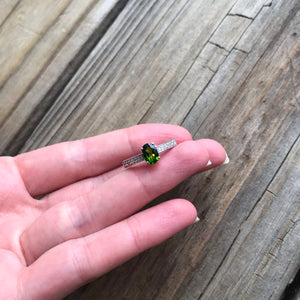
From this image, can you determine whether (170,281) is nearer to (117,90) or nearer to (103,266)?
(103,266)

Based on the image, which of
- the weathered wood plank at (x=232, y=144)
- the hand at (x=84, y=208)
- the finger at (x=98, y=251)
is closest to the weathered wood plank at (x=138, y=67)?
the weathered wood plank at (x=232, y=144)

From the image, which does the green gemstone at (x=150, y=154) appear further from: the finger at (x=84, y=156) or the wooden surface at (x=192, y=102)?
the wooden surface at (x=192, y=102)

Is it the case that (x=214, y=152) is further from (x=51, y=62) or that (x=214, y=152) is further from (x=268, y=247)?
(x=51, y=62)

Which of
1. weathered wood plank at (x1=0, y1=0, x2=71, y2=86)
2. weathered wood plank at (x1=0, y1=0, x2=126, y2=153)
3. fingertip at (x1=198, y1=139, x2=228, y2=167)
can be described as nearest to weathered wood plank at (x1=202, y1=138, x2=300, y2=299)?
fingertip at (x1=198, y1=139, x2=228, y2=167)

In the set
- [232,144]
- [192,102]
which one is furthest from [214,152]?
[192,102]

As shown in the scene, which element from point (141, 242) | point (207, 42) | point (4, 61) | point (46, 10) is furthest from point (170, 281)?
point (46, 10)

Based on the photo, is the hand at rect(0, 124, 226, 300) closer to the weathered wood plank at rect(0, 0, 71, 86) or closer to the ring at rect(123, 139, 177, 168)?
the ring at rect(123, 139, 177, 168)
